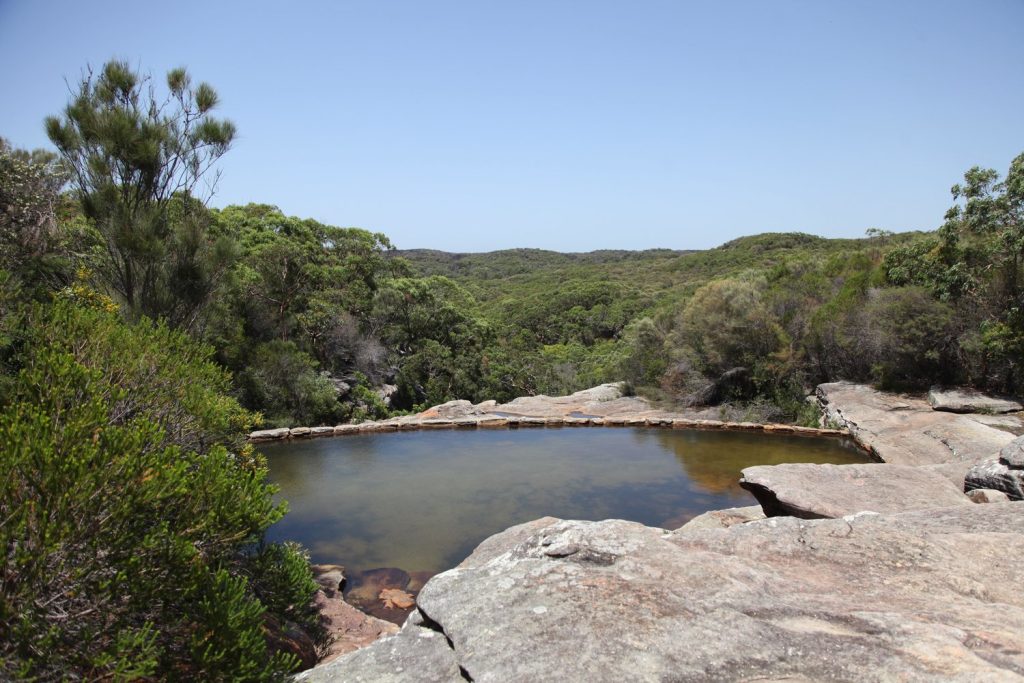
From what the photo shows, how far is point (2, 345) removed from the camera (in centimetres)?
429

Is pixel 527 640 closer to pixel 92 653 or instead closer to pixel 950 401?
pixel 92 653

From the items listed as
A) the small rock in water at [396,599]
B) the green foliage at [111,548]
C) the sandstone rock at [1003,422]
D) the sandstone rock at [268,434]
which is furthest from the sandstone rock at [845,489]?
the sandstone rock at [268,434]

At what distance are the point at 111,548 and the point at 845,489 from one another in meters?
6.93

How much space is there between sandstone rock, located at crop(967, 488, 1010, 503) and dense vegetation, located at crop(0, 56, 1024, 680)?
6.67m

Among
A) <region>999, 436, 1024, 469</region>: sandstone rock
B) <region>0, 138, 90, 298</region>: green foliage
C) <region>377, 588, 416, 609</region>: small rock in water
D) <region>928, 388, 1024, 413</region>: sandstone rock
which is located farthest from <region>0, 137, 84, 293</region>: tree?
<region>928, 388, 1024, 413</region>: sandstone rock

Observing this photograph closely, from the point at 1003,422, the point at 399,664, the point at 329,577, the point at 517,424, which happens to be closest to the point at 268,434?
the point at 517,424

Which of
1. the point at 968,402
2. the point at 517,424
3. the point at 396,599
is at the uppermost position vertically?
the point at 968,402

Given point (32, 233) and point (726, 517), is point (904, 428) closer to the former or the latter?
point (726, 517)

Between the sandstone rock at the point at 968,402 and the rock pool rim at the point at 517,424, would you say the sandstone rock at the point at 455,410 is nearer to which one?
the rock pool rim at the point at 517,424

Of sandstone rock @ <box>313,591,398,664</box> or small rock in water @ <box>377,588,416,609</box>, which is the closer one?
sandstone rock @ <box>313,591,398,664</box>

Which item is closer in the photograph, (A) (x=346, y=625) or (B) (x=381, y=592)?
(A) (x=346, y=625)

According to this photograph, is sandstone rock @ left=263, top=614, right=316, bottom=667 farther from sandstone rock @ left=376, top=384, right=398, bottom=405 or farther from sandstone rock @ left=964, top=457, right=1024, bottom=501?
sandstone rock @ left=376, top=384, right=398, bottom=405

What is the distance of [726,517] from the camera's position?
6914 mm

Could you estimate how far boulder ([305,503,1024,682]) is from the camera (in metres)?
2.75
